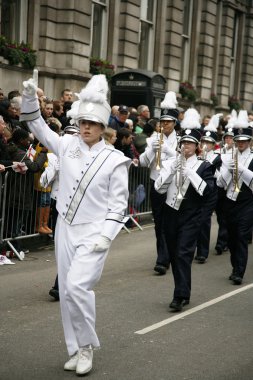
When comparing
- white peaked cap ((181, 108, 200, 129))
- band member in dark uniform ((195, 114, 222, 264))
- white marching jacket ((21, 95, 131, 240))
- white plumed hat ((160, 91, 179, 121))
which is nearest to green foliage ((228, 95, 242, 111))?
band member in dark uniform ((195, 114, 222, 264))

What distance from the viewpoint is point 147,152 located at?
11227 millimetres

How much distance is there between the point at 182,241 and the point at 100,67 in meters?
13.5

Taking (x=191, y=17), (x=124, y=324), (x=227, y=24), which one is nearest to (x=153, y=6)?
(x=191, y=17)

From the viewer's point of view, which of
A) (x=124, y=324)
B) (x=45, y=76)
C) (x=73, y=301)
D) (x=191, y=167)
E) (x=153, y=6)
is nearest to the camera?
(x=73, y=301)

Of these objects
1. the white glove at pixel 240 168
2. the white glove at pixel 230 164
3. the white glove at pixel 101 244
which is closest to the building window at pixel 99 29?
the white glove at pixel 230 164

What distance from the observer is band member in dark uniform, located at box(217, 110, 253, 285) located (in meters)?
10.3

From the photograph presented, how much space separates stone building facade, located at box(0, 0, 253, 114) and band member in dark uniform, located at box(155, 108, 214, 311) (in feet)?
→ 31.3

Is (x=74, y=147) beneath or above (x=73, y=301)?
above

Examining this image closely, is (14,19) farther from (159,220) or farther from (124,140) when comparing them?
(159,220)

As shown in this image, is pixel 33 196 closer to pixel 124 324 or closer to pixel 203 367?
pixel 124 324

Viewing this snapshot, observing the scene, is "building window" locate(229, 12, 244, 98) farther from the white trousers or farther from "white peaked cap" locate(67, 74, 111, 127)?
the white trousers

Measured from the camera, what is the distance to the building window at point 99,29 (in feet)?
73.1

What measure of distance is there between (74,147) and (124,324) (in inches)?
83.1

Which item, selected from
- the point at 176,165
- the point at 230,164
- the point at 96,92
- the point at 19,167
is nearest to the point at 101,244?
the point at 96,92
